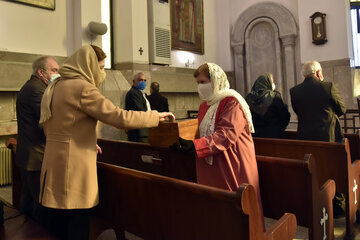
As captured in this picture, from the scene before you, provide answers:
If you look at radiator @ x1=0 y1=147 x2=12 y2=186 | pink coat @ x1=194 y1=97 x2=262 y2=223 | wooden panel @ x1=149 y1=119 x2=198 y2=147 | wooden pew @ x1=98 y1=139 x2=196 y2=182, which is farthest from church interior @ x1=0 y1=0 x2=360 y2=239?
pink coat @ x1=194 y1=97 x2=262 y2=223

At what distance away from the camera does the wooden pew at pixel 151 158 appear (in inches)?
105

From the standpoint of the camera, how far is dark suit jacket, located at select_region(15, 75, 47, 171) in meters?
2.30

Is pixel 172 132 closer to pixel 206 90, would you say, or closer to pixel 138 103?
pixel 206 90

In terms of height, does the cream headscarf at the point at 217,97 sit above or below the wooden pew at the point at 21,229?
above

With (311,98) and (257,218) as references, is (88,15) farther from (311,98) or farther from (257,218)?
(257,218)

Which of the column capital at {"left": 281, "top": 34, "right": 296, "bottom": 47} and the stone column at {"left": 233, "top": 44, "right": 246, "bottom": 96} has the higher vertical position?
the column capital at {"left": 281, "top": 34, "right": 296, "bottom": 47}

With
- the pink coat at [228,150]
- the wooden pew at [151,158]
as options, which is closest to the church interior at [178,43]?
the wooden pew at [151,158]

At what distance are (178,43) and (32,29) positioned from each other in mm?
4010

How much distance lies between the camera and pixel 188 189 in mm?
1629

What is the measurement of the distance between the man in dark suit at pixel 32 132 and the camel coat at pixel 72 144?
55 centimetres

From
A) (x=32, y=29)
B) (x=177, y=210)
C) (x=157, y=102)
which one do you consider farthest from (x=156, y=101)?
(x=177, y=210)

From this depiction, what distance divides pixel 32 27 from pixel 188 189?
207 inches

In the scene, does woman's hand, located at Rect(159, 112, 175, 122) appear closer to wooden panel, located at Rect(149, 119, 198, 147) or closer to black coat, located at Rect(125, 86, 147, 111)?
wooden panel, located at Rect(149, 119, 198, 147)

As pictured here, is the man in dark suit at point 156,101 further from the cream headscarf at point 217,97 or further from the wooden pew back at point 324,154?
the cream headscarf at point 217,97
